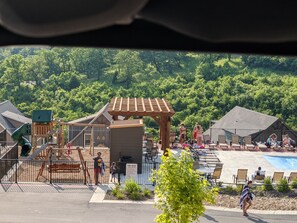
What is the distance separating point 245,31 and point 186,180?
975 cm

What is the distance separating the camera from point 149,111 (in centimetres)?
1842

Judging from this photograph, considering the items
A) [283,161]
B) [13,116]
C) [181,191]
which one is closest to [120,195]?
[181,191]

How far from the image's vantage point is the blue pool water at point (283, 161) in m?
20.4

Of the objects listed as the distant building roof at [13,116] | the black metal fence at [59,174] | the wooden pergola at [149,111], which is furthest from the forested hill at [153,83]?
the black metal fence at [59,174]

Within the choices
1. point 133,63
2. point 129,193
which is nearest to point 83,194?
point 129,193

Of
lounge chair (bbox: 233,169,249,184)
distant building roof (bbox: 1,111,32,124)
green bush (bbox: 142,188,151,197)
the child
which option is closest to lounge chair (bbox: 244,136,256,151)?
lounge chair (bbox: 233,169,249,184)

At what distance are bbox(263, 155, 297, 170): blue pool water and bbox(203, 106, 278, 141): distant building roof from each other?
6.08 meters

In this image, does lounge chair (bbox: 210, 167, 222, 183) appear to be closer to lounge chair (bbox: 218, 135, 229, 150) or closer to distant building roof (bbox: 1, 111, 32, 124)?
lounge chair (bbox: 218, 135, 229, 150)

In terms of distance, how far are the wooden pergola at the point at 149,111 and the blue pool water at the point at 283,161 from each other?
15.5 feet

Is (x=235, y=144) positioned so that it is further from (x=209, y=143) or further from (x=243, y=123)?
(x=243, y=123)

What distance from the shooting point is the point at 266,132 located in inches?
1085

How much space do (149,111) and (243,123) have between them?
1237cm

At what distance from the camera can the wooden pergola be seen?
18.4m

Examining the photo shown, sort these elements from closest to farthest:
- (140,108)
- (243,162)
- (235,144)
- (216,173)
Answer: (216,173), (140,108), (243,162), (235,144)
